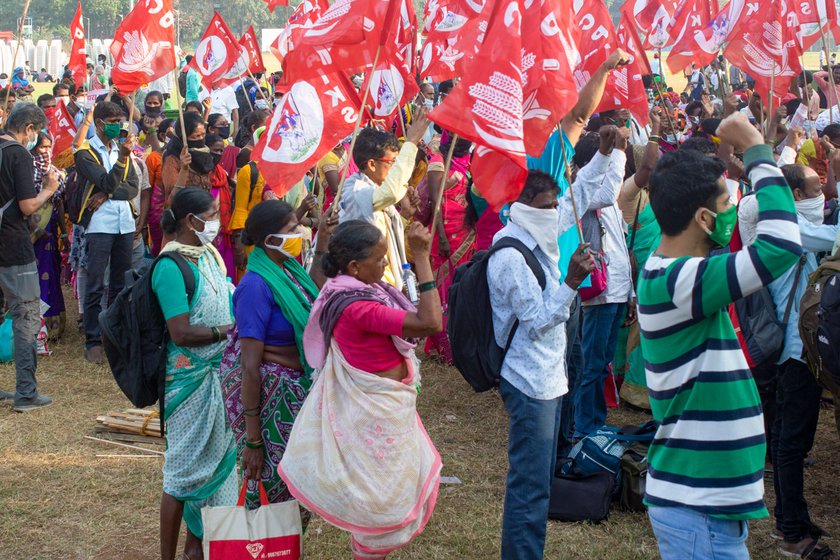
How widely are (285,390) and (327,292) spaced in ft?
1.76

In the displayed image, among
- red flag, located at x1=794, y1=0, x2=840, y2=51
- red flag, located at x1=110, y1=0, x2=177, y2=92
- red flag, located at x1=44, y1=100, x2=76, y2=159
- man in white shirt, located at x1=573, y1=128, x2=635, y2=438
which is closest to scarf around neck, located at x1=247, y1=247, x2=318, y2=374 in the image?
man in white shirt, located at x1=573, y1=128, x2=635, y2=438

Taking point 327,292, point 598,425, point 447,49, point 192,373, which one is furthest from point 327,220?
point 447,49

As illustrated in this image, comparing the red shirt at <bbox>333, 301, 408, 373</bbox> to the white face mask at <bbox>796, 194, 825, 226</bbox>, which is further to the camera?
the white face mask at <bbox>796, 194, 825, 226</bbox>

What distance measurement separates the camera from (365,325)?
3680 millimetres

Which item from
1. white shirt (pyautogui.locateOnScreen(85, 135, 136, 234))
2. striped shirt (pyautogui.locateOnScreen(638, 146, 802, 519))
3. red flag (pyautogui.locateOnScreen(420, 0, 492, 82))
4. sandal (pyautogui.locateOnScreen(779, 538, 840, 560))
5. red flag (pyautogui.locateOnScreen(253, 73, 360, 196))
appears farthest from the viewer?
white shirt (pyautogui.locateOnScreen(85, 135, 136, 234))

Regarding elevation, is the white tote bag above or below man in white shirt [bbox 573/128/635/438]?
below

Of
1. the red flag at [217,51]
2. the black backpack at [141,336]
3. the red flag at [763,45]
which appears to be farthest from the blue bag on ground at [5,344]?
the red flag at [763,45]

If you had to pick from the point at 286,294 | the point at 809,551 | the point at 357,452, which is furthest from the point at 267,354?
the point at 809,551

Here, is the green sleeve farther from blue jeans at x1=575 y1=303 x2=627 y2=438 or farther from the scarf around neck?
blue jeans at x1=575 y1=303 x2=627 y2=438

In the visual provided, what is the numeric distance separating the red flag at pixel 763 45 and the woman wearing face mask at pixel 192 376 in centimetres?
487

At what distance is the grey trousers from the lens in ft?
23.7

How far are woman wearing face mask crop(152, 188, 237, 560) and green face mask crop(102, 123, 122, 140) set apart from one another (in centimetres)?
440

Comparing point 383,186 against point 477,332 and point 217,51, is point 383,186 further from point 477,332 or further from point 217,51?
point 217,51

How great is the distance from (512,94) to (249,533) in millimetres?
2094
